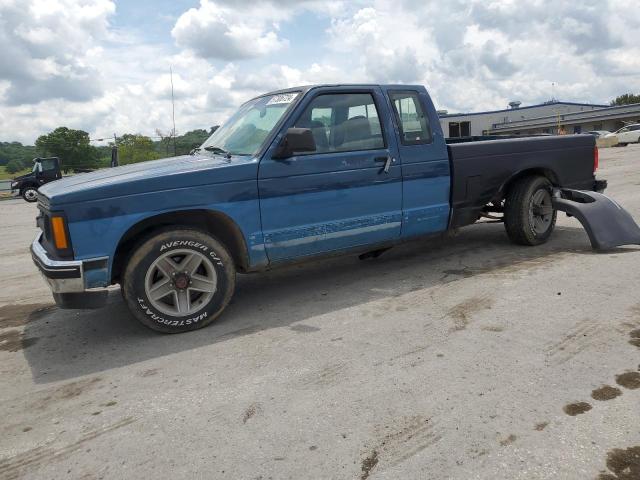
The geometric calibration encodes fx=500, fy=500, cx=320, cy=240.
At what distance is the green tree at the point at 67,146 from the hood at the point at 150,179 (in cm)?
6249

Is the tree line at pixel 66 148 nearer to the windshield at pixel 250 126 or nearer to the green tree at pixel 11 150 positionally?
the green tree at pixel 11 150

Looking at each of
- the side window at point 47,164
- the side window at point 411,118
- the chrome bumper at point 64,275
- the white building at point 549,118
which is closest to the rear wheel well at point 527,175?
the side window at point 411,118

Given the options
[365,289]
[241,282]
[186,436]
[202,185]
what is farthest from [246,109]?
[186,436]

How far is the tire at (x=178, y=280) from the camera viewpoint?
381cm

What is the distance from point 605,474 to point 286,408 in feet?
5.05

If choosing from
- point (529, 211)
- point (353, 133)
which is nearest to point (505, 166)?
point (529, 211)

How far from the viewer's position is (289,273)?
5.64 metres

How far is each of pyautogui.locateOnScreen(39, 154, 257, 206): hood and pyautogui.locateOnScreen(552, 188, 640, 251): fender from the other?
3.95 metres

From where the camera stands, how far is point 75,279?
359 centimetres

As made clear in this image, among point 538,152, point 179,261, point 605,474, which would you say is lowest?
point 605,474

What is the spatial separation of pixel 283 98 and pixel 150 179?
1519mm

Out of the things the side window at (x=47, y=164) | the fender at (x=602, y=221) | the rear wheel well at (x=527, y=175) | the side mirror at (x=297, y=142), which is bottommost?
the fender at (x=602, y=221)

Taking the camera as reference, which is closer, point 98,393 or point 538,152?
point 98,393

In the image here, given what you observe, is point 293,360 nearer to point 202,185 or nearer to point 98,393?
point 98,393
